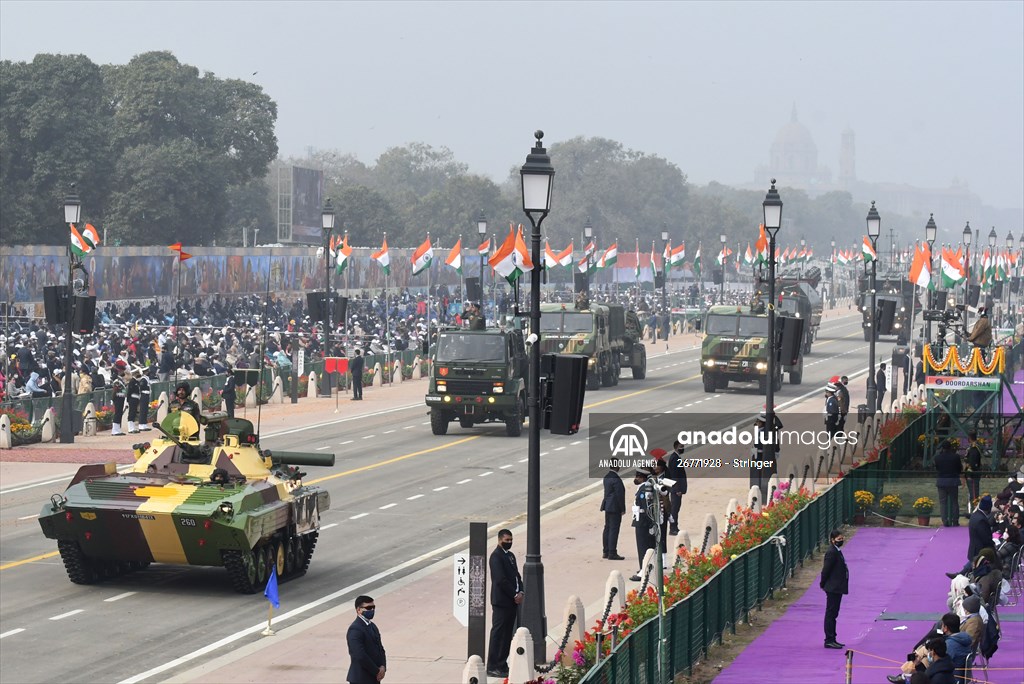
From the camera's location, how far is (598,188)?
191 meters

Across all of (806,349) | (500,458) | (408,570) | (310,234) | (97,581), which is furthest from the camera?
(310,234)

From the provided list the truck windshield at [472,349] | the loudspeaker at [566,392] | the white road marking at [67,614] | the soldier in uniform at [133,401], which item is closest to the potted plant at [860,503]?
the truck windshield at [472,349]

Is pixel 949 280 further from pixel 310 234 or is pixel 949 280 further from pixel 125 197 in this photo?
pixel 310 234

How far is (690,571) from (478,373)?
66.8 ft

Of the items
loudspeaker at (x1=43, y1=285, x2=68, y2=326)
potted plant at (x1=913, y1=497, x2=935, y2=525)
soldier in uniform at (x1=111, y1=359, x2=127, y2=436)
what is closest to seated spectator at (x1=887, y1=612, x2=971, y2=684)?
potted plant at (x1=913, y1=497, x2=935, y2=525)

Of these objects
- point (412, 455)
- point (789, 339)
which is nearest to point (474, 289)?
point (412, 455)

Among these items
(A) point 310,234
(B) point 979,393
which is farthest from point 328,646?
(A) point 310,234

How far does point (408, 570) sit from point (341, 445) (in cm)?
1604

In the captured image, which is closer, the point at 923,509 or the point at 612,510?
the point at 612,510

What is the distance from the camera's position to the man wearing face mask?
1540 cm

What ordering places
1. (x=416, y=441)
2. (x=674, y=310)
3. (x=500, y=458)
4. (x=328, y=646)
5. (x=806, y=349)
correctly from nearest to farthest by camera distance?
1. (x=328, y=646)
2. (x=500, y=458)
3. (x=416, y=441)
4. (x=806, y=349)
5. (x=674, y=310)

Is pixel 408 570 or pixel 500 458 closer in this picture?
pixel 408 570

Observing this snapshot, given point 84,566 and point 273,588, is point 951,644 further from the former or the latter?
point 84,566

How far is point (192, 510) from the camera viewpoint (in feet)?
73.3
